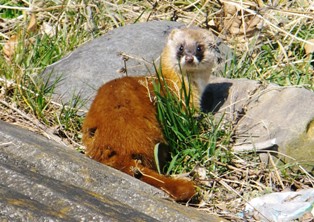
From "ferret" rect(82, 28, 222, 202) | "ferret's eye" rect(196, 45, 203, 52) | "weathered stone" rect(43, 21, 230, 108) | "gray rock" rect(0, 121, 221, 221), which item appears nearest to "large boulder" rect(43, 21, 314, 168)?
"weathered stone" rect(43, 21, 230, 108)

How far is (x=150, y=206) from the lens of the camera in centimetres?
398

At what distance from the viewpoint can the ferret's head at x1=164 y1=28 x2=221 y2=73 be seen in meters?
6.38

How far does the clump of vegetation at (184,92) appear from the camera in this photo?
A: 17.7 feet

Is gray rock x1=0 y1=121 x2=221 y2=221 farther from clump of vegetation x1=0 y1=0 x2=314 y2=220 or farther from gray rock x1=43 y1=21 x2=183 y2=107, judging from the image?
gray rock x1=43 y1=21 x2=183 y2=107

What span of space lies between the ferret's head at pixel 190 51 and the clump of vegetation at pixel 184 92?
0.40m

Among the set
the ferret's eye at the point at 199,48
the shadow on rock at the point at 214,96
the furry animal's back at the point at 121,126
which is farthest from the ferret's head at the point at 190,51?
the furry animal's back at the point at 121,126

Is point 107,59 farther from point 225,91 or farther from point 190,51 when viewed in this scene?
point 225,91

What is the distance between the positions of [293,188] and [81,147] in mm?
1539

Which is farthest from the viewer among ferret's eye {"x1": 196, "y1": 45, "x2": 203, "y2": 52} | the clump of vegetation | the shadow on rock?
ferret's eye {"x1": 196, "y1": 45, "x2": 203, "y2": 52}

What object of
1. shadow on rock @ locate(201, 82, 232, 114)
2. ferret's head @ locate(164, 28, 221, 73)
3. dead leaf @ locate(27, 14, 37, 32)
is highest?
ferret's head @ locate(164, 28, 221, 73)

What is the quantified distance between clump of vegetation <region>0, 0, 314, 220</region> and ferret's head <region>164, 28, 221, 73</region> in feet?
1.33

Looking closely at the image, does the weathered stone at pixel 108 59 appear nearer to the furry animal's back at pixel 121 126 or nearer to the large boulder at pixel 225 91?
the large boulder at pixel 225 91

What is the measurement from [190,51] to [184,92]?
2.61 feet

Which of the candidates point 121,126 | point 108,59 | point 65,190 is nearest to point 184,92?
point 121,126
